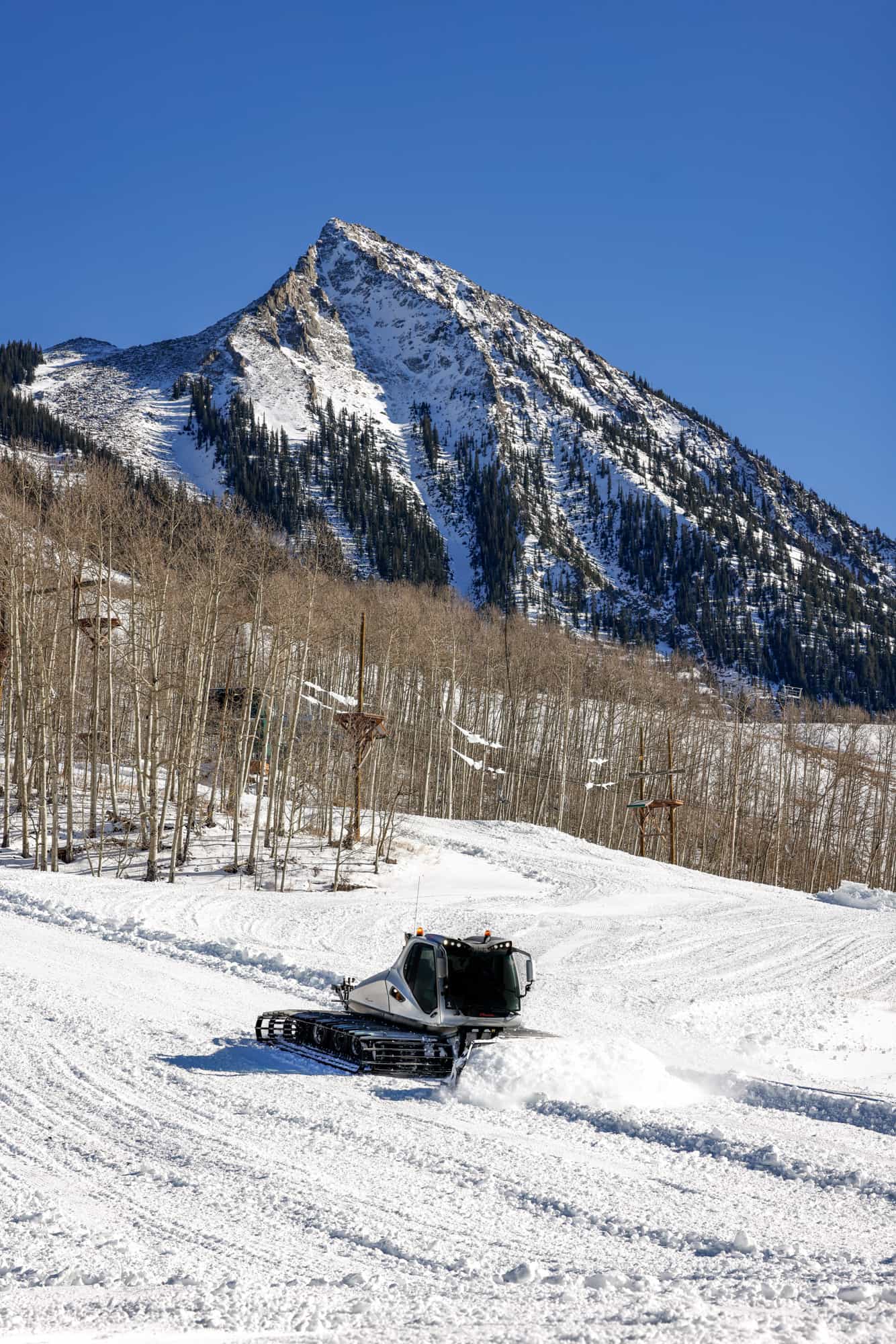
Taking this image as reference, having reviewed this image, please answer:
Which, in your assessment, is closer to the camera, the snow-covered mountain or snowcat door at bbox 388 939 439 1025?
snowcat door at bbox 388 939 439 1025

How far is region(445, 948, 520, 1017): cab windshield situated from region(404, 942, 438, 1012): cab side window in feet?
0.57

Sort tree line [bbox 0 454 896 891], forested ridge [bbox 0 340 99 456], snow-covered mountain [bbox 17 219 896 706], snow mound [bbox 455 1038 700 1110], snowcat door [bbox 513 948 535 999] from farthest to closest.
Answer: snow-covered mountain [bbox 17 219 896 706] → forested ridge [bbox 0 340 99 456] → tree line [bbox 0 454 896 891] → snowcat door [bbox 513 948 535 999] → snow mound [bbox 455 1038 700 1110]

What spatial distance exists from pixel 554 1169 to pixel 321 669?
43.7 metres

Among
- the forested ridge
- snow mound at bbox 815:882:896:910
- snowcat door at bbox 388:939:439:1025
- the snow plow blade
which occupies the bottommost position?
snow mound at bbox 815:882:896:910

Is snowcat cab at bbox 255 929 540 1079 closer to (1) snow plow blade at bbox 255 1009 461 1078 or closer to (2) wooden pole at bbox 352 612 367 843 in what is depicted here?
(1) snow plow blade at bbox 255 1009 461 1078

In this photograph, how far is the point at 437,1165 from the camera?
8.45m

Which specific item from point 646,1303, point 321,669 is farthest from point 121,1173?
point 321,669

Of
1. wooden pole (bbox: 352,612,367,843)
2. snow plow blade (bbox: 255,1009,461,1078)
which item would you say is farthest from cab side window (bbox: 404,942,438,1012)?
wooden pole (bbox: 352,612,367,843)

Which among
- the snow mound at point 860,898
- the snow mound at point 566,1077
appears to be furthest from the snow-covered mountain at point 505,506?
the snow mound at point 566,1077

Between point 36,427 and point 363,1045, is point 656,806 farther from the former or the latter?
point 36,427

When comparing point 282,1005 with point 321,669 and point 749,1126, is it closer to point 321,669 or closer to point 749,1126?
point 749,1126

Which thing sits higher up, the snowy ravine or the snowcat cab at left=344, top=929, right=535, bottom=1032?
the snowcat cab at left=344, top=929, right=535, bottom=1032

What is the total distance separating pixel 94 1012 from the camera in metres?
13.3

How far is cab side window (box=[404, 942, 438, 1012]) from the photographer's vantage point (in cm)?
1155
